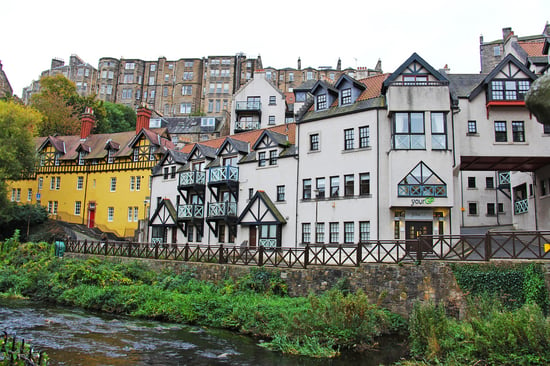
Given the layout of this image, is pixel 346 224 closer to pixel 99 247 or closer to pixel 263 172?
pixel 263 172

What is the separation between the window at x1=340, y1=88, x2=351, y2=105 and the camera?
29.0 m

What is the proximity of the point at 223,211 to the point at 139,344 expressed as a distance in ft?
55.8

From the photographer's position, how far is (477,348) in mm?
13383

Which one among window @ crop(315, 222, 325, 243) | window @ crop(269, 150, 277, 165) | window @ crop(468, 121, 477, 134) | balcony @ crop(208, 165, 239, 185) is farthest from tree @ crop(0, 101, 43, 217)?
window @ crop(468, 121, 477, 134)

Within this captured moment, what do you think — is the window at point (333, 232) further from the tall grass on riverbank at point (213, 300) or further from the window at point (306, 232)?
the tall grass on riverbank at point (213, 300)

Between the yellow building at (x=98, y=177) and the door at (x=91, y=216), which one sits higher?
the yellow building at (x=98, y=177)

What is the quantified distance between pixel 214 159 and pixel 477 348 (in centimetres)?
2616

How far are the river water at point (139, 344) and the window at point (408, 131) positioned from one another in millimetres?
12032

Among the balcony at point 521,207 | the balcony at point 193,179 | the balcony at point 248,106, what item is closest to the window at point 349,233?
the balcony at point 193,179

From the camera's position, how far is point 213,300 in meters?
21.7

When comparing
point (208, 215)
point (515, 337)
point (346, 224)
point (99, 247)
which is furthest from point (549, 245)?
point (99, 247)

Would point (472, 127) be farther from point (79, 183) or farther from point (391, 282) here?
point (79, 183)

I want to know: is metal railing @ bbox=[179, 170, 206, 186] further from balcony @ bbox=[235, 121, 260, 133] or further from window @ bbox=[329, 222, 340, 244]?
balcony @ bbox=[235, 121, 260, 133]

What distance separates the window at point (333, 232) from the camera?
2754 centimetres
